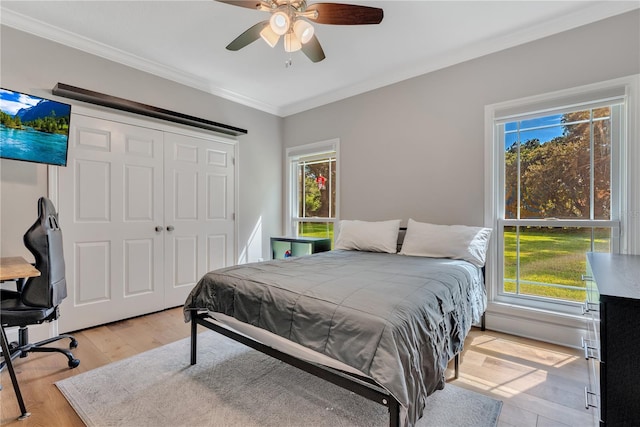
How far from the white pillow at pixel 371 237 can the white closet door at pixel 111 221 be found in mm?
2109

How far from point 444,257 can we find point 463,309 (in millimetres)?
801

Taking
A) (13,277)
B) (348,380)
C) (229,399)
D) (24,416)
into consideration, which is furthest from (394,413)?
(13,277)

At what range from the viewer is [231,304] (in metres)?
1.81

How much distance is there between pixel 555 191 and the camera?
2.60m

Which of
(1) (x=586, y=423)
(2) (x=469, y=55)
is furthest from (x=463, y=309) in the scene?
(2) (x=469, y=55)

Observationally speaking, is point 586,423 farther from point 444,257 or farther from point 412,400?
point 444,257

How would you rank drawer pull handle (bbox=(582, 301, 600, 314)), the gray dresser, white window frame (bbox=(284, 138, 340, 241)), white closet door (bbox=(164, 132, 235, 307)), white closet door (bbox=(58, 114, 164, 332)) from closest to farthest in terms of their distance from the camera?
the gray dresser, drawer pull handle (bbox=(582, 301, 600, 314)), white closet door (bbox=(58, 114, 164, 332)), white closet door (bbox=(164, 132, 235, 307)), white window frame (bbox=(284, 138, 340, 241))

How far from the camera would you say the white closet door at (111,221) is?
274cm

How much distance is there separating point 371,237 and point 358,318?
191cm

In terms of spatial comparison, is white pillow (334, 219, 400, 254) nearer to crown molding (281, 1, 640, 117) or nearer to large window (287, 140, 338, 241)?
large window (287, 140, 338, 241)

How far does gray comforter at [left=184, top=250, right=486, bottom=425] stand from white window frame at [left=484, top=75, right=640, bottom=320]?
0.79m

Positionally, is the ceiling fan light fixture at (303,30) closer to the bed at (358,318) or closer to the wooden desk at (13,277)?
the bed at (358,318)

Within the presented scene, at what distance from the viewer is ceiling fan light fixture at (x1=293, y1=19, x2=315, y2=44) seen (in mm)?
1893

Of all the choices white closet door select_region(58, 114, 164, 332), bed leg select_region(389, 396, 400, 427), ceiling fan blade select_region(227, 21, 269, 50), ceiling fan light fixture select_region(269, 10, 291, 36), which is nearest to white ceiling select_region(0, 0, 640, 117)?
ceiling fan blade select_region(227, 21, 269, 50)
